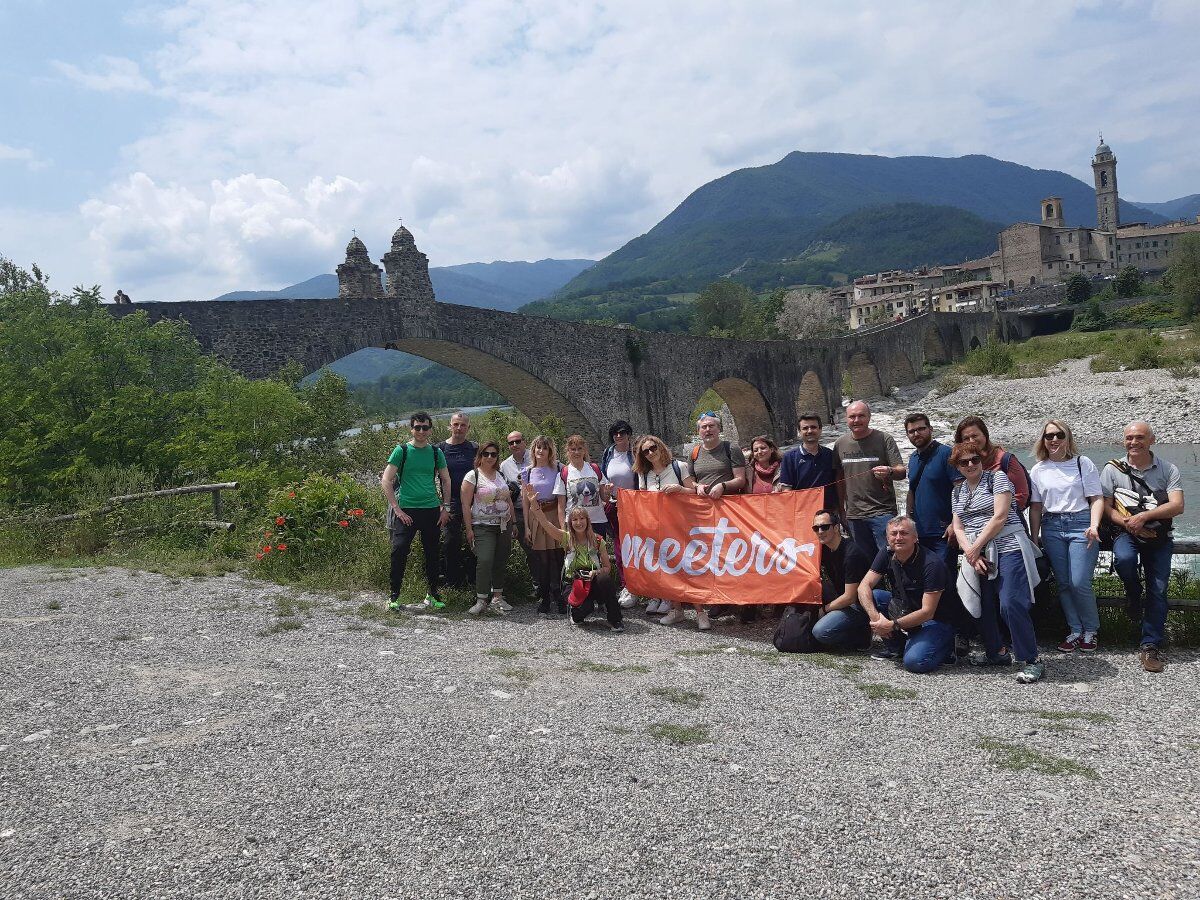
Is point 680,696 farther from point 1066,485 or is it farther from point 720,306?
point 720,306

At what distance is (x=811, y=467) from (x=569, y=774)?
3373mm

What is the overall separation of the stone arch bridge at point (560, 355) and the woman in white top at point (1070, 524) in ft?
43.2

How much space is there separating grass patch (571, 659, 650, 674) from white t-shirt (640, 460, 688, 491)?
5.94 ft

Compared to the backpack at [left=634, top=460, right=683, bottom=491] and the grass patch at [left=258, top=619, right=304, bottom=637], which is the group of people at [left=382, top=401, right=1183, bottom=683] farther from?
the grass patch at [left=258, top=619, right=304, bottom=637]

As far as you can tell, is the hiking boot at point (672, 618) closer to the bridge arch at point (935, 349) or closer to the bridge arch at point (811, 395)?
the bridge arch at point (811, 395)

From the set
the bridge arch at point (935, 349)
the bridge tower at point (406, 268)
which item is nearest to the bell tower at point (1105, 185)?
the bridge arch at point (935, 349)

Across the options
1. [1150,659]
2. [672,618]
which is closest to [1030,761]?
[1150,659]

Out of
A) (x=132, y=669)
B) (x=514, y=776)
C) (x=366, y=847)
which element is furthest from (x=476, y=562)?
(x=366, y=847)

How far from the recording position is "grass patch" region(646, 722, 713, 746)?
4.01m

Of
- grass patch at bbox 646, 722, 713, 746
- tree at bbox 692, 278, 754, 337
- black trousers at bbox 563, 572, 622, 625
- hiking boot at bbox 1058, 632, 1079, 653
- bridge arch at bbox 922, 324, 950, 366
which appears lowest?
hiking boot at bbox 1058, 632, 1079, 653

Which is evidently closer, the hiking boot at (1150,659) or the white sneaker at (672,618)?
the hiking boot at (1150,659)

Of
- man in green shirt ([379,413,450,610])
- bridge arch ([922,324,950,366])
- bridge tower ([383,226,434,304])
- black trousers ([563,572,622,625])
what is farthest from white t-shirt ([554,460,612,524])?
bridge arch ([922,324,950,366])

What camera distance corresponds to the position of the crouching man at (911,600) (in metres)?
5.16

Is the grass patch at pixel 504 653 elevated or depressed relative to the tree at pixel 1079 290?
depressed
